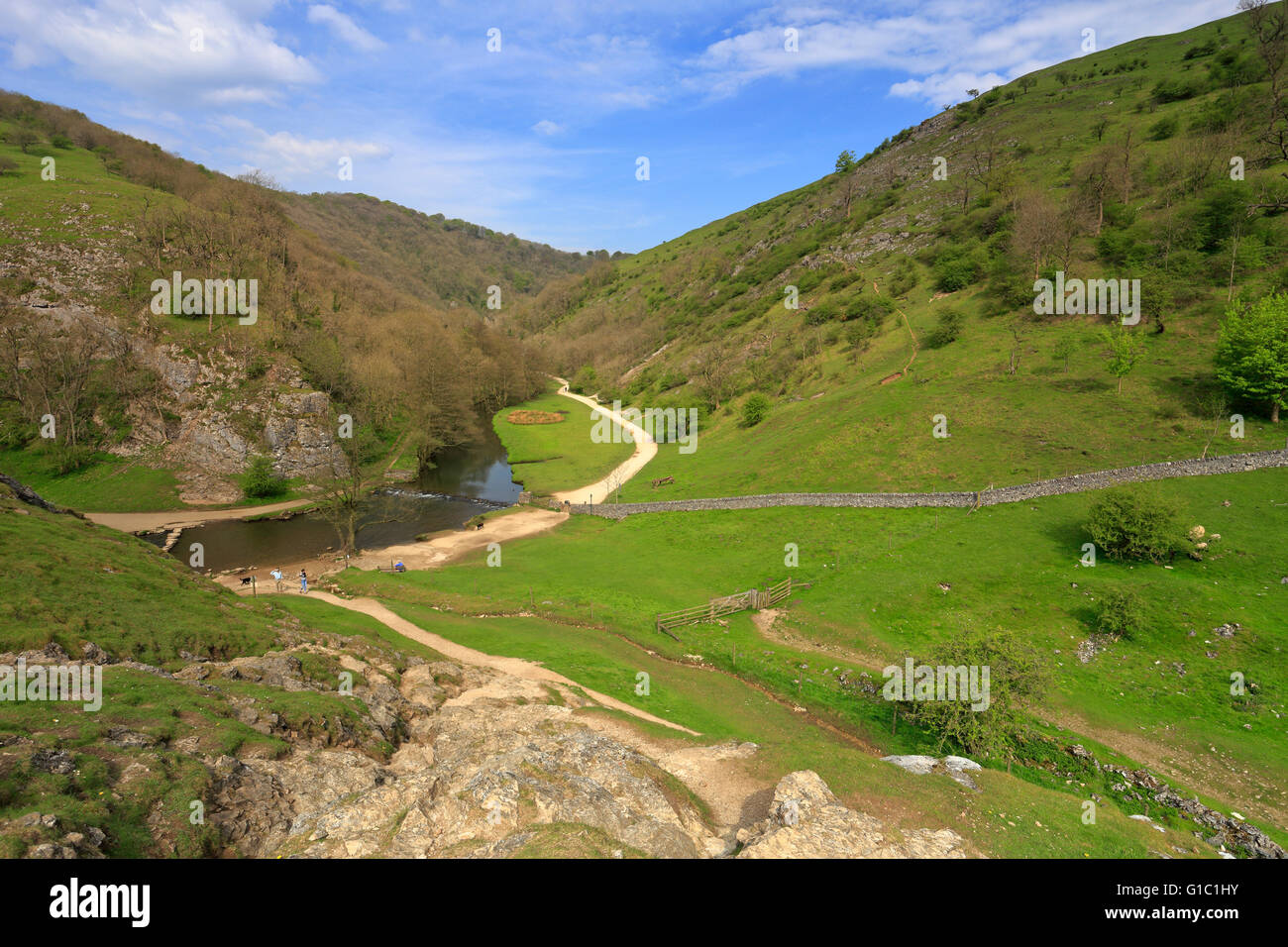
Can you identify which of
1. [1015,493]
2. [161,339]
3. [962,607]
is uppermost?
[161,339]

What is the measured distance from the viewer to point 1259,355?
38.3 metres

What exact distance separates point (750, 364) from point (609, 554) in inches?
2334

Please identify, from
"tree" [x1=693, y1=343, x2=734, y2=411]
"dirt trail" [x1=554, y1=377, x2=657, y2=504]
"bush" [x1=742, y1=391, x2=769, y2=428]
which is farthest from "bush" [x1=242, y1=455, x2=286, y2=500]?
"tree" [x1=693, y1=343, x2=734, y2=411]

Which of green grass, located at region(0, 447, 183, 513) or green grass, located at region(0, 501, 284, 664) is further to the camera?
green grass, located at region(0, 447, 183, 513)

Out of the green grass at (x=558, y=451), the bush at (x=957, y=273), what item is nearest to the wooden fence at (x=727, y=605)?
the green grass at (x=558, y=451)

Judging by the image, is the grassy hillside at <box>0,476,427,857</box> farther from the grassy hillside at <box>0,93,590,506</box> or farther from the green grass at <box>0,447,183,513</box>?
the grassy hillside at <box>0,93,590,506</box>

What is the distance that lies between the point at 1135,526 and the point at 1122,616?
843cm

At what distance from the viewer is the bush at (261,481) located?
63.9m

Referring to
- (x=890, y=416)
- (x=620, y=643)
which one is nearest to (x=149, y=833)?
(x=620, y=643)

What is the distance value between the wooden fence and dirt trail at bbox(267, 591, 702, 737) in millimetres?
8654

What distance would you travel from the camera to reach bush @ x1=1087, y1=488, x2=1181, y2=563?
31.1 m

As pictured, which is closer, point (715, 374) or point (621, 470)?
point (621, 470)

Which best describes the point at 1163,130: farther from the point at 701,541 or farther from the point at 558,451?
the point at 558,451

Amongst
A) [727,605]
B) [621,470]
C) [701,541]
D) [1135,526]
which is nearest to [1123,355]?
[1135,526]
